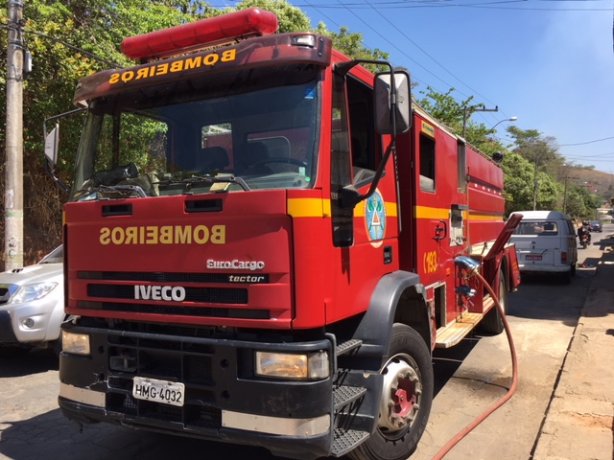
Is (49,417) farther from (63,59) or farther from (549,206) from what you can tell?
(549,206)

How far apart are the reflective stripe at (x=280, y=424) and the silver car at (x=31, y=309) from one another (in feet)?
12.8

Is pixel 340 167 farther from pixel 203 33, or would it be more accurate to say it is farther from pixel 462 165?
pixel 462 165

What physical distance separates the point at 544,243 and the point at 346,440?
1251 centimetres

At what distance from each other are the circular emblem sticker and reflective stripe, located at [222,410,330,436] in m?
1.30

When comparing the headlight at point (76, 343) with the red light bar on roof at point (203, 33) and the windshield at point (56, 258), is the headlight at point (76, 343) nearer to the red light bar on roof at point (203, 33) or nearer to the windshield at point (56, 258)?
the red light bar on roof at point (203, 33)

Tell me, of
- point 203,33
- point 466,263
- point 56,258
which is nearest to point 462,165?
point 466,263

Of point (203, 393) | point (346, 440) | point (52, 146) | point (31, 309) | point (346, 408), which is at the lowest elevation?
point (346, 440)

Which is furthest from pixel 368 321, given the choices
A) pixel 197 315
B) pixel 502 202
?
pixel 502 202

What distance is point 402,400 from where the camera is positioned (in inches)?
149

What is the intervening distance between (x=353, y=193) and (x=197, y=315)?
1.16m

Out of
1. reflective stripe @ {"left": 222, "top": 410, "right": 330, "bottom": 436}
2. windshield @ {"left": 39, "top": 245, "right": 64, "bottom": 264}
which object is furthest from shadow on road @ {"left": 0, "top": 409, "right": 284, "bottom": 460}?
windshield @ {"left": 39, "top": 245, "right": 64, "bottom": 264}

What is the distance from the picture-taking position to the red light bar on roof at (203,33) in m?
3.48

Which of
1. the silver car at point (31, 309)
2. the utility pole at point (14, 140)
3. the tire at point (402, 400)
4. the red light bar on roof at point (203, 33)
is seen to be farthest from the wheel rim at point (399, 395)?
the utility pole at point (14, 140)

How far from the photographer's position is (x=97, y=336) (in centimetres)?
346
